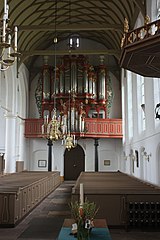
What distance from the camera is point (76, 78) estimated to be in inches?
939

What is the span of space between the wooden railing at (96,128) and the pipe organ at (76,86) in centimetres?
94

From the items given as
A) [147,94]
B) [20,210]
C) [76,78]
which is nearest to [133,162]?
[147,94]

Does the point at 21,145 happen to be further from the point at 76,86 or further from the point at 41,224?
the point at 41,224

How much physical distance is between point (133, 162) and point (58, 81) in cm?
872

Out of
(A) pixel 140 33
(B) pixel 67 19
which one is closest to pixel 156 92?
(A) pixel 140 33

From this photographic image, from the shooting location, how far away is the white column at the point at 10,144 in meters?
20.0

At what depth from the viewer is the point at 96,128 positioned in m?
23.3

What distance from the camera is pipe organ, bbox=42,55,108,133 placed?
23.6m

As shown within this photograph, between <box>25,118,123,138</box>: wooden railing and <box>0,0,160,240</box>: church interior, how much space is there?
72 mm

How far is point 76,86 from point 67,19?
184 inches

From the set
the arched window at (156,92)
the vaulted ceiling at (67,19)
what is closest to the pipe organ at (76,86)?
the vaulted ceiling at (67,19)

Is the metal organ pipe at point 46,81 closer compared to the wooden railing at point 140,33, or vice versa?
the wooden railing at point 140,33

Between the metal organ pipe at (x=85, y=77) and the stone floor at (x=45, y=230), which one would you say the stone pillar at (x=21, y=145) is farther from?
the stone floor at (x=45, y=230)

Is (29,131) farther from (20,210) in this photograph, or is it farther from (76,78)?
(20,210)
